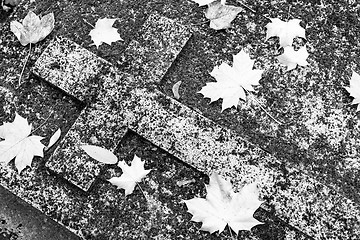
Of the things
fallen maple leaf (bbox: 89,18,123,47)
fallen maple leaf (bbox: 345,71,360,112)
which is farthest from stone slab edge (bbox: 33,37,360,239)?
fallen maple leaf (bbox: 345,71,360,112)

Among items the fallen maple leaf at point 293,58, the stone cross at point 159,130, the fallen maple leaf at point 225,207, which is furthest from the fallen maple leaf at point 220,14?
the fallen maple leaf at point 225,207

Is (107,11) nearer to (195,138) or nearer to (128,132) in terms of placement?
(128,132)

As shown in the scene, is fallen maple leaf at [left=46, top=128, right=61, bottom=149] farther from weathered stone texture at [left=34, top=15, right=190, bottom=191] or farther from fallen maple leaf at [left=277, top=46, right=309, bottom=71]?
fallen maple leaf at [left=277, top=46, right=309, bottom=71]

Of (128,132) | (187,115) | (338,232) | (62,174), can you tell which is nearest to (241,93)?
(187,115)

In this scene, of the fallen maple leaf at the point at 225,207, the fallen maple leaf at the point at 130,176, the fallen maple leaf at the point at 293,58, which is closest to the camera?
the fallen maple leaf at the point at 225,207

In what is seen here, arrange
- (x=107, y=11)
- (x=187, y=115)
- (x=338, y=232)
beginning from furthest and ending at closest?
(x=107, y=11), (x=187, y=115), (x=338, y=232)

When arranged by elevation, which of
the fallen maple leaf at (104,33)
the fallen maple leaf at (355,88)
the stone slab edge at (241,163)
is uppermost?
the fallen maple leaf at (355,88)

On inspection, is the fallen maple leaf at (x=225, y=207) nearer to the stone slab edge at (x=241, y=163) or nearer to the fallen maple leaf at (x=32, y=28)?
the stone slab edge at (x=241, y=163)
